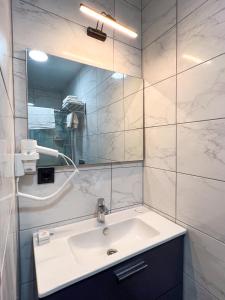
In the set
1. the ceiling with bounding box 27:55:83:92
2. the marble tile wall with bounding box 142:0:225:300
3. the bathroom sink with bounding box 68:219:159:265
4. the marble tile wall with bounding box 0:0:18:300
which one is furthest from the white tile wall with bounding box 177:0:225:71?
the bathroom sink with bounding box 68:219:159:265

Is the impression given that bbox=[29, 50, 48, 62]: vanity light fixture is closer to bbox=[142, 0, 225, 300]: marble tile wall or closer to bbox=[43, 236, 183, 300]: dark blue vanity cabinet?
bbox=[142, 0, 225, 300]: marble tile wall

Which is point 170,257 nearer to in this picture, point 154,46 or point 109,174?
point 109,174

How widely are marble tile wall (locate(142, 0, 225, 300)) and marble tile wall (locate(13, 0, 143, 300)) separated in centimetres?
16

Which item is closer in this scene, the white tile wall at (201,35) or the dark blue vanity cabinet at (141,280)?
the dark blue vanity cabinet at (141,280)

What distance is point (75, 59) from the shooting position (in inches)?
43.3

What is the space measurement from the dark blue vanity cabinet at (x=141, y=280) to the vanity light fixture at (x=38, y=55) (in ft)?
3.72

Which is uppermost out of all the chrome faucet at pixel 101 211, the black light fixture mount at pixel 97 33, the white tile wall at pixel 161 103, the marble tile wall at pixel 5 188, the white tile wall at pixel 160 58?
the black light fixture mount at pixel 97 33

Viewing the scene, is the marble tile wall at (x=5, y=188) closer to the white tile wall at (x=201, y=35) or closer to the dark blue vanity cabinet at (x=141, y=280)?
the dark blue vanity cabinet at (x=141, y=280)

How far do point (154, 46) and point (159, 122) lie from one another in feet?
1.84

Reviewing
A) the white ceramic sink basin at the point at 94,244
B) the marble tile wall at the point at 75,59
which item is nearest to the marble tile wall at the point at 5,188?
the white ceramic sink basin at the point at 94,244

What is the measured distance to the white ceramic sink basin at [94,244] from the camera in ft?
2.36

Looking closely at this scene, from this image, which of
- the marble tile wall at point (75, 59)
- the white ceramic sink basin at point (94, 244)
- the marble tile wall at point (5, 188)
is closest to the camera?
the marble tile wall at point (5, 188)

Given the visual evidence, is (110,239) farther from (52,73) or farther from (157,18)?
(157,18)

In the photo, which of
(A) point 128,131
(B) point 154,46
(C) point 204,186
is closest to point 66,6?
(B) point 154,46
